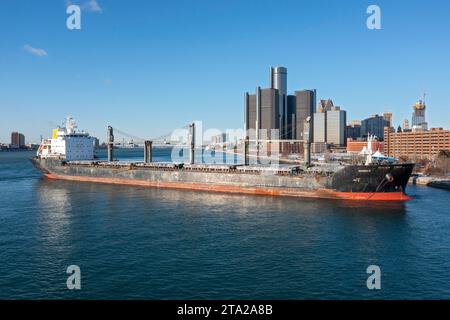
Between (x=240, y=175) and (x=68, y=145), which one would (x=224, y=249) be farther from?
(x=68, y=145)

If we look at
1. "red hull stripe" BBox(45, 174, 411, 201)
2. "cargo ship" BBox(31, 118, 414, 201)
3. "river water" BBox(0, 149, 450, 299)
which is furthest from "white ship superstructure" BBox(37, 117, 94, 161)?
"river water" BBox(0, 149, 450, 299)

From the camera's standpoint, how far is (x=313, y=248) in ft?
81.4

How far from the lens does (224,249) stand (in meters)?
24.4

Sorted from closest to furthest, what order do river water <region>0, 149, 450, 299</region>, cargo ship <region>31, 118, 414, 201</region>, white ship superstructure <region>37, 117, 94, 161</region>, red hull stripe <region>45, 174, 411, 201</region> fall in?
river water <region>0, 149, 450, 299</region>, cargo ship <region>31, 118, 414, 201</region>, red hull stripe <region>45, 174, 411, 201</region>, white ship superstructure <region>37, 117, 94, 161</region>

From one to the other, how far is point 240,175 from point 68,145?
41325 millimetres

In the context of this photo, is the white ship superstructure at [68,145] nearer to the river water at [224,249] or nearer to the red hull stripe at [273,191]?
the red hull stripe at [273,191]

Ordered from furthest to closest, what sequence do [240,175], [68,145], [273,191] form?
[68,145]
[240,175]
[273,191]

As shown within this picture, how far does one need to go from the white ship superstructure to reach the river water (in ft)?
105

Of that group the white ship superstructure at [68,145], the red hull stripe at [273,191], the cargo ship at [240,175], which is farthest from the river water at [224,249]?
the white ship superstructure at [68,145]

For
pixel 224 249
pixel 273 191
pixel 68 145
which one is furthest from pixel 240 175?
pixel 68 145

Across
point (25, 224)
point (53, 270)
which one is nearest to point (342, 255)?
point (53, 270)

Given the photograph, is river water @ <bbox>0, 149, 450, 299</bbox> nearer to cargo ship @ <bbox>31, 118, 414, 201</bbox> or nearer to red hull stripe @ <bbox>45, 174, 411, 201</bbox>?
red hull stripe @ <bbox>45, 174, 411, 201</bbox>

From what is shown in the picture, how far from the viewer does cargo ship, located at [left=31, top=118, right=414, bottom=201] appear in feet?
138
